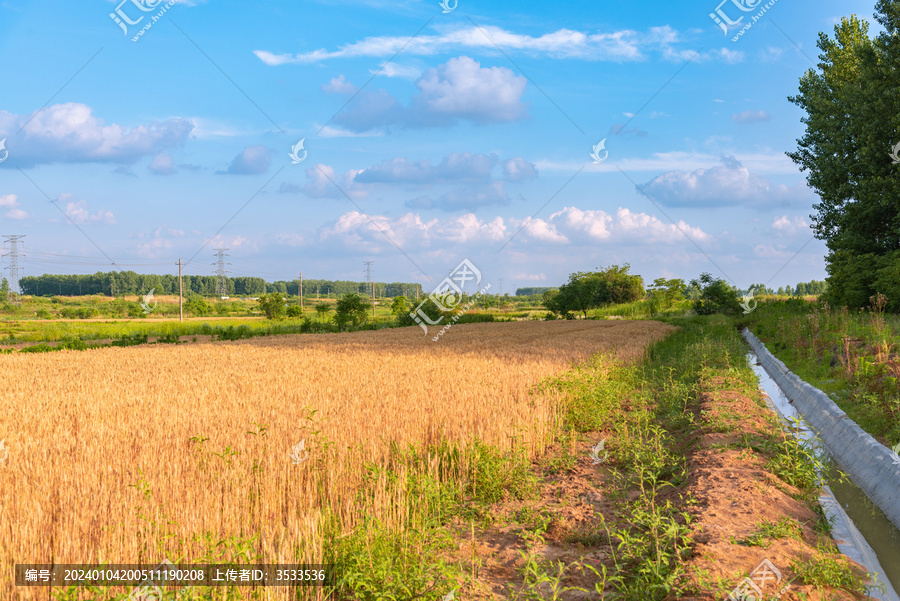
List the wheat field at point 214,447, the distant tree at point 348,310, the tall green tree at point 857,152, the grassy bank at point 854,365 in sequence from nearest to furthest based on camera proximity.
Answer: the wheat field at point 214,447
the grassy bank at point 854,365
the tall green tree at point 857,152
the distant tree at point 348,310

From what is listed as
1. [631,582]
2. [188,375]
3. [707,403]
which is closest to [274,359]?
[188,375]

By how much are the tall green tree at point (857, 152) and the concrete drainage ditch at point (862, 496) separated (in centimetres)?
1828

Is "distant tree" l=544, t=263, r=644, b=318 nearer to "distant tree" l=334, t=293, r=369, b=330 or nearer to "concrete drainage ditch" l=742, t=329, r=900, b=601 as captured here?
"distant tree" l=334, t=293, r=369, b=330

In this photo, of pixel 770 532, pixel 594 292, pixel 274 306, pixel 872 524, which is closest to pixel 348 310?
pixel 274 306

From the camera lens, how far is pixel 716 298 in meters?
51.3

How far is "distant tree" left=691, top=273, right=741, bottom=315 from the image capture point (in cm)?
5070

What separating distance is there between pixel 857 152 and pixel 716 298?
25936 mm

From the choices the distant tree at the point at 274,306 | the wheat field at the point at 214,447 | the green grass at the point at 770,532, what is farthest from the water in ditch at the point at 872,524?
the distant tree at the point at 274,306

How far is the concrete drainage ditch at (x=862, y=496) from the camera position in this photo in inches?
211

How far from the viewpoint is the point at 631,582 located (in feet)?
14.8

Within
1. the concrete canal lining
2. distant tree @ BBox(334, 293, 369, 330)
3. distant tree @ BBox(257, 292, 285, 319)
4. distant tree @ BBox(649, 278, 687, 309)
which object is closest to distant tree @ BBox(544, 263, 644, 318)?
distant tree @ BBox(649, 278, 687, 309)

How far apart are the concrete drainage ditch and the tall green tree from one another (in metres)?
18.3

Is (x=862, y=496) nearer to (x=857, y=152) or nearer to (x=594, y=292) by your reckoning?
(x=857, y=152)

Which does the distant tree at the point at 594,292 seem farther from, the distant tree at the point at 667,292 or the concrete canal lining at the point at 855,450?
the concrete canal lining at the point at 855,450
